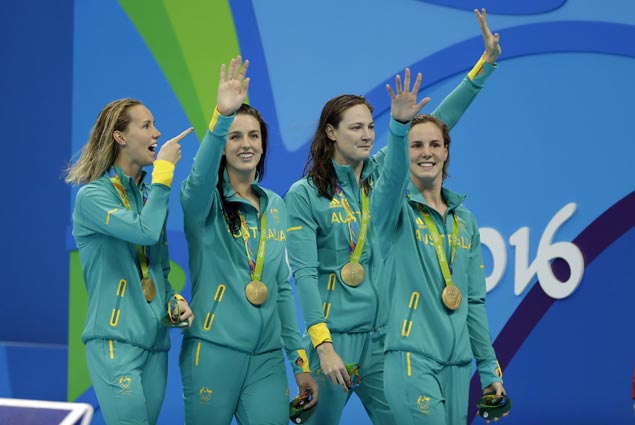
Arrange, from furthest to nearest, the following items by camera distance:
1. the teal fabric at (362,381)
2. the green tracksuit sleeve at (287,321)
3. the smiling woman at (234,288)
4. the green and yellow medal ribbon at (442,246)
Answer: the teal fabric at (362,381) → the green tracksuit sleeve at (287,321) → the smiling woman at (234,288) → the green and yellow medal ribbon at (442,246)

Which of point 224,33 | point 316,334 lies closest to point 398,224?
point 316,334

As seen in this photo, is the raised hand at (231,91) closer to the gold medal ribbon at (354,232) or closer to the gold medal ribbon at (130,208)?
the gold medal ribbon at (130,208)

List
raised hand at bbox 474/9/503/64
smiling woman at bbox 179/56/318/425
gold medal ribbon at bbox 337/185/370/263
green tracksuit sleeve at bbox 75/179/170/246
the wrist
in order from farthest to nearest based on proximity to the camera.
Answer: raised hand at bbox 474/9/503/64 < gold medal ribbon at bbox 337/185/370/263 < the wrist < smiling woman at bbox 179/56/318/425 < green tracksuit sleeve at bbox 75/179/170/246

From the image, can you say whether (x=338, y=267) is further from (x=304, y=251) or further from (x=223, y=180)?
(x=223, y=180)

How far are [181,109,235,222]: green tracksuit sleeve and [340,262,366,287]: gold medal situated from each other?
735mm

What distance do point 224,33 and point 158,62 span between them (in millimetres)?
510

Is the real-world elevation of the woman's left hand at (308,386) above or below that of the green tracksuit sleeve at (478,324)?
below

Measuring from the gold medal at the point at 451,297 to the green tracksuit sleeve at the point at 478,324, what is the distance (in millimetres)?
186

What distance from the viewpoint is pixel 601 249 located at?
646 centimetres

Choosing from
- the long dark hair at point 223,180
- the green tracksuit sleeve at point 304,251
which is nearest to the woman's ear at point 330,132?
the green tracksuit sleeve at point 304,251

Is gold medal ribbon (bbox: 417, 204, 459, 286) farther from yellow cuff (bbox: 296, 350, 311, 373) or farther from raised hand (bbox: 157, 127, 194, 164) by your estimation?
raised hand (bbox: 157, 127, 194, 164)

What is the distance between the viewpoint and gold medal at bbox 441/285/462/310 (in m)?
3.96

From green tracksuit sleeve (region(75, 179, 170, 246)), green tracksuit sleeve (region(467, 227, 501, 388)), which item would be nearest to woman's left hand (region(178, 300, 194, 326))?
green tracksuit sleeve (region(75, 179, 170, 246))

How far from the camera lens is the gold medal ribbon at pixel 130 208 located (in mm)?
4043
